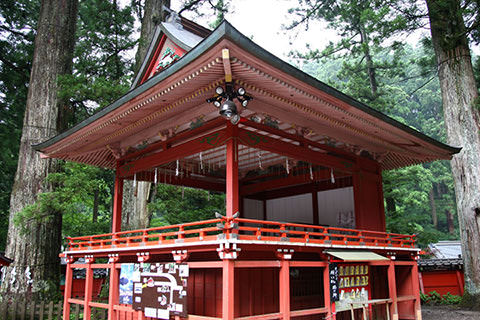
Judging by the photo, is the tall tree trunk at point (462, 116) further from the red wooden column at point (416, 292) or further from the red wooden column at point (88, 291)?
the red wooden column at point (88, 291)

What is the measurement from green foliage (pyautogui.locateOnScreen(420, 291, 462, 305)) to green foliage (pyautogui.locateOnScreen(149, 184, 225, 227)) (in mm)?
8391

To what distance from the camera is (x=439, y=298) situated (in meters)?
13.9

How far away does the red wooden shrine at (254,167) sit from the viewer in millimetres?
6312

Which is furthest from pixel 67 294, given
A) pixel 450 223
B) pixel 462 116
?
pixel 450 223

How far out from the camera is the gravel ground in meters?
10.5

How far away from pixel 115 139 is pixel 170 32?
3.24 metres

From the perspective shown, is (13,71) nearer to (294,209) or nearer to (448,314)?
(294,209)

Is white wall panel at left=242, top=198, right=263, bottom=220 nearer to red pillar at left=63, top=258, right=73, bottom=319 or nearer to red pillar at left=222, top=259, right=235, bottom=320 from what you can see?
red pillar at left=63, top=258, right=73, bottom=319

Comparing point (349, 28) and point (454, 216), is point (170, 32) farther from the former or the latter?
point (454, 216)

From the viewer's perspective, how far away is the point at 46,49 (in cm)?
1305

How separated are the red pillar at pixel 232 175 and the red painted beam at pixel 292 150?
0.22 meters

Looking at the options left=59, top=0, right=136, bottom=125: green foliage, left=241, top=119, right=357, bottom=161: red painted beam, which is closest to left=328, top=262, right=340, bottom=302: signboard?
left=241, top=119, right=357, bottom=161: red painted beam

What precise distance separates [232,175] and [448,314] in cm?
871

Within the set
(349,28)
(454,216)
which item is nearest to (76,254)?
(349,28)
